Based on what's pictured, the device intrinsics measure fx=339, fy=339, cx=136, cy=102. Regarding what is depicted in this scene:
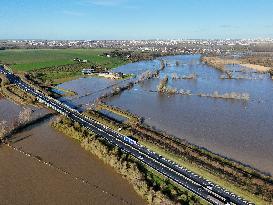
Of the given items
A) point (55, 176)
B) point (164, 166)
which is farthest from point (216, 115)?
point (55, 176)

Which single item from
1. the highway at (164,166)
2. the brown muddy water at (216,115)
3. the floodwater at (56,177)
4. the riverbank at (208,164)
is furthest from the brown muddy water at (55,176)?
the brown muddy water at (216,115)

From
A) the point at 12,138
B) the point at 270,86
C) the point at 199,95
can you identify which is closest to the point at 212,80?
the point at 270,86

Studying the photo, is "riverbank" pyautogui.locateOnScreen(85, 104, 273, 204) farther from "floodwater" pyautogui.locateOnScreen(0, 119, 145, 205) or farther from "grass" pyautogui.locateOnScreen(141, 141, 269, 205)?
"floodwater" pyautogui.locateOnScreen(0, 119, 145, 205)

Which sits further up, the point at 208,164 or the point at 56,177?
the point at 208,164

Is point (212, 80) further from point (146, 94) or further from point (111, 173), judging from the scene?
point (111, 173)

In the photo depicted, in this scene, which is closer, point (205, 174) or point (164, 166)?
point (205, 174)

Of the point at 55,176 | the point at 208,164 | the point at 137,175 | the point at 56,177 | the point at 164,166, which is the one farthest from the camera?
the point at 208,164

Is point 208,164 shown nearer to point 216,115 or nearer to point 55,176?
point 55,176
